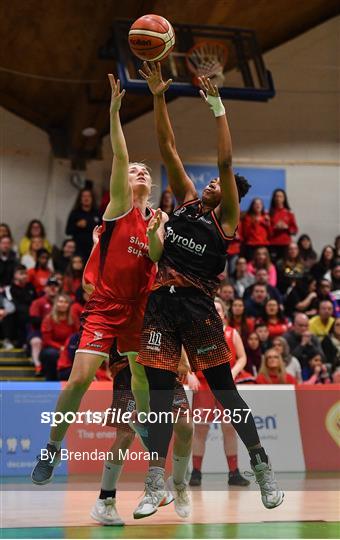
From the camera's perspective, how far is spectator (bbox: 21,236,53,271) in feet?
48.2

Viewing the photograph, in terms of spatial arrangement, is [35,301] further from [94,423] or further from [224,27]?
[224,27]

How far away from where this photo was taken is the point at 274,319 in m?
12.7

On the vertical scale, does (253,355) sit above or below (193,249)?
below

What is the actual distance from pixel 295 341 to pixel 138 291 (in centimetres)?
624

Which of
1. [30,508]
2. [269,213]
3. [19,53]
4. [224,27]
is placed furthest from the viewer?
[269,213]

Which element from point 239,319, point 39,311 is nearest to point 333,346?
point 239,319

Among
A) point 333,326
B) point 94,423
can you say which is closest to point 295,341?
point 333,326

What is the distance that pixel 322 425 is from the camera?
35.3ft

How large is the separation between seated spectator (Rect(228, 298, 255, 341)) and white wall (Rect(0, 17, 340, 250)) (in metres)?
5.40

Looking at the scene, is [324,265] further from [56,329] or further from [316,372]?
[56,329]

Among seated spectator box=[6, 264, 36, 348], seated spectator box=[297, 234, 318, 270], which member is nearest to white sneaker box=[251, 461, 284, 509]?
seated spectator box=[6, 264, 36, 348]

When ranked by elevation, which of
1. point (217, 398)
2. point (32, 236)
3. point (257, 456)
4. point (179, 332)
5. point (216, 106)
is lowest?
point (257, 456)

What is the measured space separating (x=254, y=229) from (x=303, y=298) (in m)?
1.67

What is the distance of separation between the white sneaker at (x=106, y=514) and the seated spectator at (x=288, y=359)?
5025 millimetres
